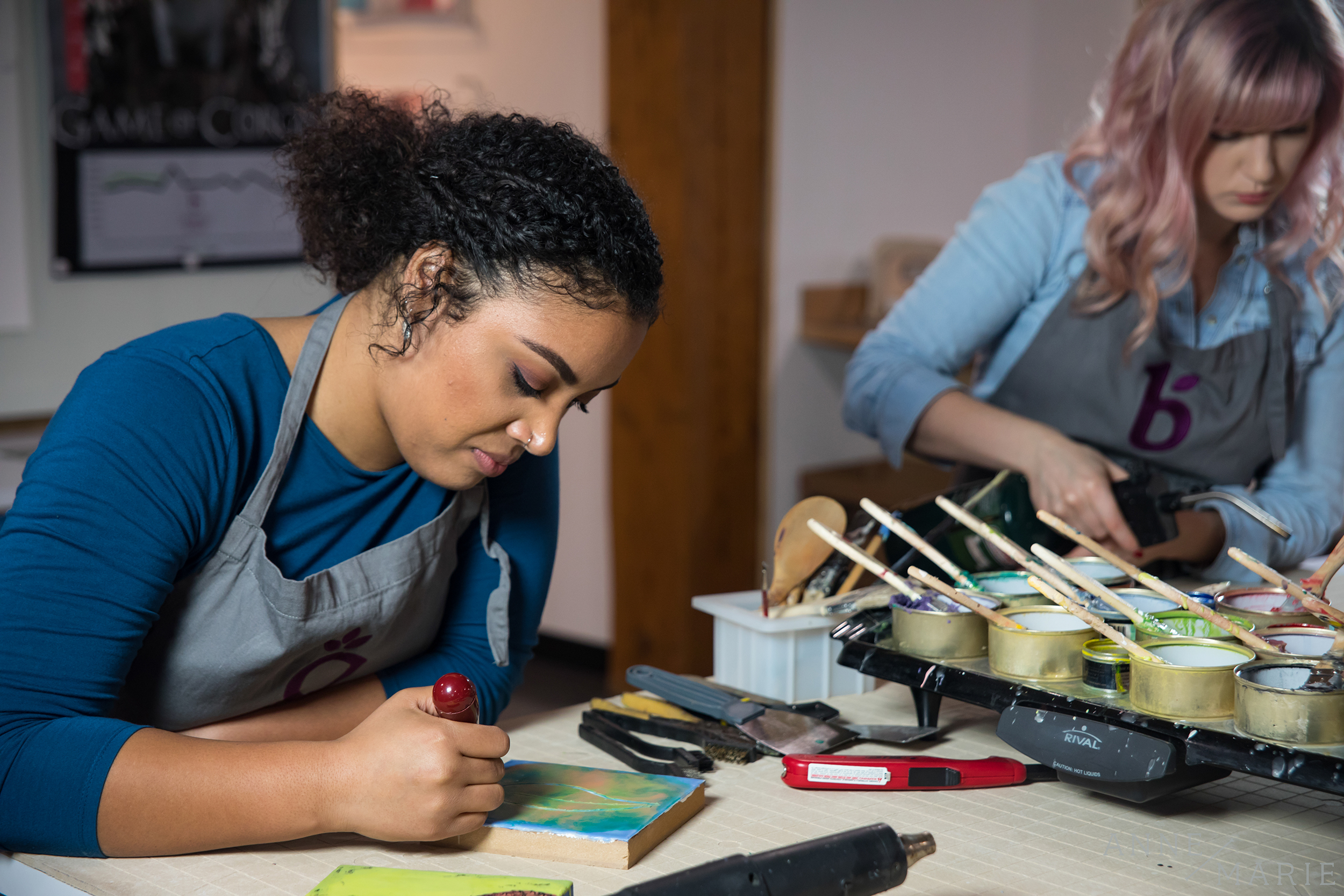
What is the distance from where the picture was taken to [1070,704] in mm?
976

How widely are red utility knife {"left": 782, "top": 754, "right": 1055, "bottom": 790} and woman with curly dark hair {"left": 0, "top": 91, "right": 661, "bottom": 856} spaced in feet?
0.84

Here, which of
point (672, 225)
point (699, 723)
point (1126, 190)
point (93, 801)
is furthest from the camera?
point (672, 225)

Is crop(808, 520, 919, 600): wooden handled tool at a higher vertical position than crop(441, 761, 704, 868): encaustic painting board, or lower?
higher

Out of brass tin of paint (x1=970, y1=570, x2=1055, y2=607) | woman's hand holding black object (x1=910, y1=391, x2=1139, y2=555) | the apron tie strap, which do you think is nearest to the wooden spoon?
brass tin of paint (x1=970, y1=570, x2=1055, y2=607)

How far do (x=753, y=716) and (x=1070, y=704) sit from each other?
276 mm

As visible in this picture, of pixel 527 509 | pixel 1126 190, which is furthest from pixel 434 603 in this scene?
pixel 1126 190

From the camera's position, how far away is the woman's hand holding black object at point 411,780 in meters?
0.87

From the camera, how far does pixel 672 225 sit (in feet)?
10.4

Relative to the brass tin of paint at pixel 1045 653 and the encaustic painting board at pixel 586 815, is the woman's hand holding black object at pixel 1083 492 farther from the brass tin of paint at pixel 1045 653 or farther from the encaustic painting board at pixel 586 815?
the encaustic painting board at pixel 586 815

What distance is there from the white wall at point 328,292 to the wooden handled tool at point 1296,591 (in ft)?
6.53

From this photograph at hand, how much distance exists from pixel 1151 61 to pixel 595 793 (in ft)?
3.78

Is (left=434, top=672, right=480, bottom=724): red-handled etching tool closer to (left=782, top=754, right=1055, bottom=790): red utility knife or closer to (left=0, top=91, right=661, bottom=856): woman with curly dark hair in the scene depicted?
(left=0, top=91, right=661, bottom=856): woman with curly dark hair

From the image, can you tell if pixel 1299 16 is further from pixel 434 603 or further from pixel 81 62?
pixel 81 62

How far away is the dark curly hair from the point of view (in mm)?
992
